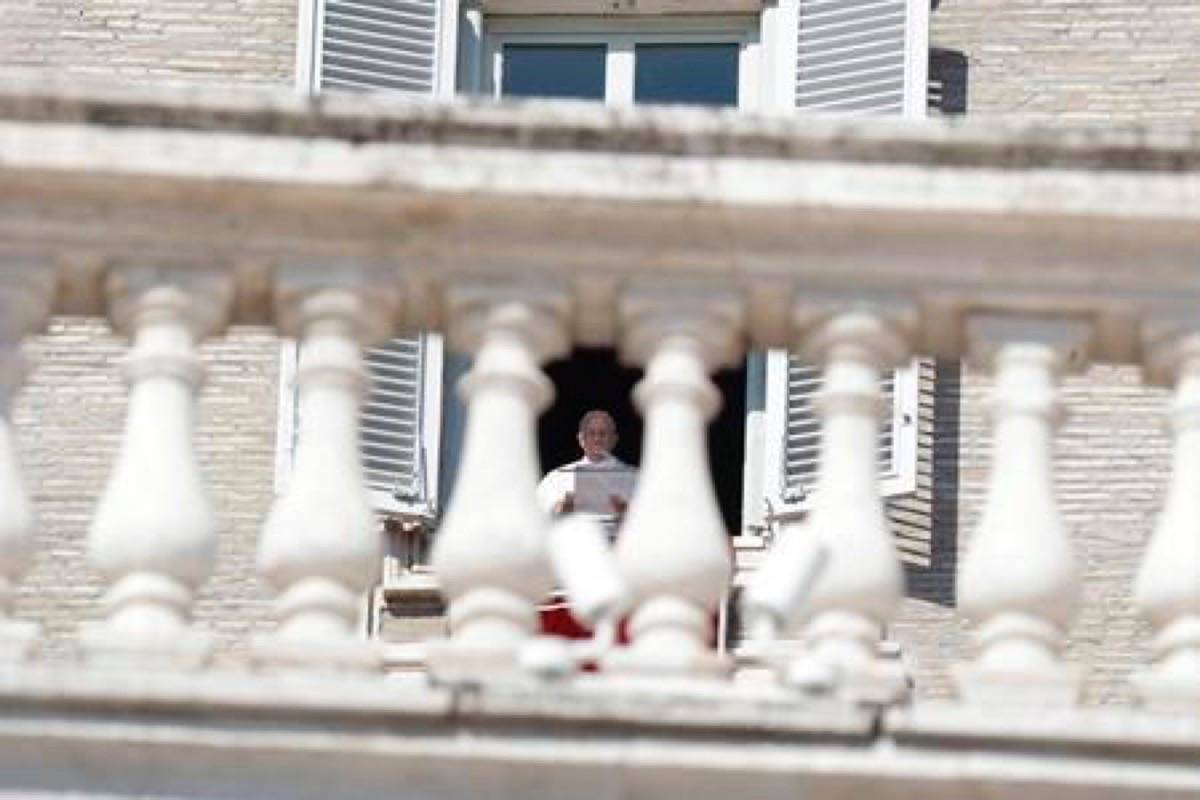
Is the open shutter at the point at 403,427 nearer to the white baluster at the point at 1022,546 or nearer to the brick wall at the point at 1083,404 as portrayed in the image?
the brick wall at the point at 1083,404

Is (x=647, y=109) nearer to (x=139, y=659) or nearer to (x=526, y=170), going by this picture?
(x=526, y=170)

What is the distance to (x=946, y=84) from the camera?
85.8 feet

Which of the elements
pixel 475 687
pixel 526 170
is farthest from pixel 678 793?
pixel 526 170

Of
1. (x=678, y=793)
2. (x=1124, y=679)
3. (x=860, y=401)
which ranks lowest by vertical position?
(x=678, y=793)

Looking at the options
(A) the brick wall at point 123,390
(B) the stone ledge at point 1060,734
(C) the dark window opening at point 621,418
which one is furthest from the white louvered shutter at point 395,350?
(B) the stone ledge at point 1060,734

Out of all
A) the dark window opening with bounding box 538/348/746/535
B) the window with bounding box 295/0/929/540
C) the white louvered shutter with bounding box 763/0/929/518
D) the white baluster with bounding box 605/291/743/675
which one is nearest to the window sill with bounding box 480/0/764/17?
the window with bounding box 295/0/929/540

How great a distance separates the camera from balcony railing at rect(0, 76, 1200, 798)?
12.0 m

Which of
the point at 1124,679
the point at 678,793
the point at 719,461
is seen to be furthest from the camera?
the point at 719,461

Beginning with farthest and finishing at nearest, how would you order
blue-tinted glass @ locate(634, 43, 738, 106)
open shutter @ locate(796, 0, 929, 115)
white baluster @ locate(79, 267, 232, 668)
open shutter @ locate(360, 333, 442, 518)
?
blue-tinted glass @ locate(634, 43, 738, 106)
open shutter @ locate(796, 0, 929, 115)
open shutter @ locate(360, 333, 442, 518)
white baluster @ locate(79, 267, 232, 668)

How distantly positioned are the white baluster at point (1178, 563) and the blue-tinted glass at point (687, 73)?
46.5 ft

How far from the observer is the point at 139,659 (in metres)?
11.9

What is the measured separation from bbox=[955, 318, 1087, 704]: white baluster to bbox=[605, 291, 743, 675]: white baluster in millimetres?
512

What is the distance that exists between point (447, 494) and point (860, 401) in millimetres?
13081

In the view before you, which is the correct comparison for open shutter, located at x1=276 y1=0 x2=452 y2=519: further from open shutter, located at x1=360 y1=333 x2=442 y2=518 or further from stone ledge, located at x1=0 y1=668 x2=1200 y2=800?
stone ledge, located at x1=0 y1=668 x2=1200 y2=800
